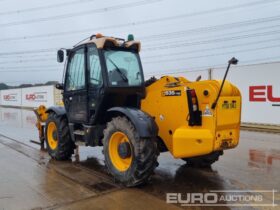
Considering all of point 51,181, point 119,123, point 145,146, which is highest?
point 119,123

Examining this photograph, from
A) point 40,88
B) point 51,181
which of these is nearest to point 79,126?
point 51,181

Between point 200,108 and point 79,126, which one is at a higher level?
point 200,108

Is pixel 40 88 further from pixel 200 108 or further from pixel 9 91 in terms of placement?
pixel 200 108

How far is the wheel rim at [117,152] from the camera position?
5.39 meters

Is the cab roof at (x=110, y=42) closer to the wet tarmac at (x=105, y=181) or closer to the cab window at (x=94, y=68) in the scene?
the cab window at (x=94, y=68)

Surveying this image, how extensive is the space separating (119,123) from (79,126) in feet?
6.08

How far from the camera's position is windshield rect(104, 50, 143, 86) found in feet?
19.3

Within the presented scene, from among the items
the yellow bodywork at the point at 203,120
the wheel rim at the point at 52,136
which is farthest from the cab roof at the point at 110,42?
the wheel rim at the point at 52,136

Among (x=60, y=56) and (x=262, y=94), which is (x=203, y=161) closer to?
(x=60, y=56)

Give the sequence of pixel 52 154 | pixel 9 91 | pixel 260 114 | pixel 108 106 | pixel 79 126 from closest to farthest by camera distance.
Answer: pixel 108 106
pixel 79 126
pixel 52 154
pixel 260 114
pixel 9 91

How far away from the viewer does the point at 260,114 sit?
536 inches

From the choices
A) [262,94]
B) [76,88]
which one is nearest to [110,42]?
[76,88]

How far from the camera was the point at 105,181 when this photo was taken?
5461 millimetres

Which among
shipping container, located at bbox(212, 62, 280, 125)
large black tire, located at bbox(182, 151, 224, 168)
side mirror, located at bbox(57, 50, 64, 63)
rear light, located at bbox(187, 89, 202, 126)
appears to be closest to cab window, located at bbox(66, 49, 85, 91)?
side mirror, located at bbox(57, 50, 64, 63)
